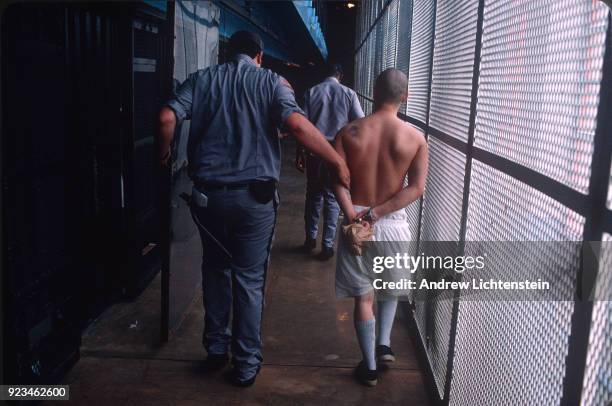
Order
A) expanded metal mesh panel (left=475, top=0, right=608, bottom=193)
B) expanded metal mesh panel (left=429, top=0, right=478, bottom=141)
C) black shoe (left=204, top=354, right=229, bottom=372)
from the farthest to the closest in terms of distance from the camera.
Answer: black shoe (left=204, top=354, right=229, bottom=372)
expanded metal mesh panel (left=429, top=0, right=478, bottom=141)
expanded metal mesh panel (left=475, top=0, right=608, bottom=193)

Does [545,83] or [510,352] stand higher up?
[545,83]

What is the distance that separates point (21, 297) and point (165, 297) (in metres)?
0.98

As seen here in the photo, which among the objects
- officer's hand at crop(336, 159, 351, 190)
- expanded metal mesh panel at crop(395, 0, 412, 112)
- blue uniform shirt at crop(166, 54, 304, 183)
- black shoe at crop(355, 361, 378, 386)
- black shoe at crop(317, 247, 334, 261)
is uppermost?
expanded metal mesh panel at crop(395, 0, 412, 112)

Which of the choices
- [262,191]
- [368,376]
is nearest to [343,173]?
[262,191]

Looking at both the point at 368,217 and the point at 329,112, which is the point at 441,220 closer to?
the point at 368,217

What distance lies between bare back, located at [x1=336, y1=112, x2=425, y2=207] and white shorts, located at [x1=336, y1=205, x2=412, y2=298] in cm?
13

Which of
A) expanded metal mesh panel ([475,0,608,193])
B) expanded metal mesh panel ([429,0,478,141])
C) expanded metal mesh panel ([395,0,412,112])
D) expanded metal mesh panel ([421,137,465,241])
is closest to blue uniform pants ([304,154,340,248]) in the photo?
expanded metal mesh panel ([395,0,412,112])

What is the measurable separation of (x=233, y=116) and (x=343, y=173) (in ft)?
2.33

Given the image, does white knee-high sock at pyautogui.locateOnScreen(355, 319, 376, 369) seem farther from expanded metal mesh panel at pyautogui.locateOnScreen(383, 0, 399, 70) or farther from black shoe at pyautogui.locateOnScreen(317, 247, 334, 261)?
expanded metal mesh panel at pyautogui.locateOnScreen(383, 0, 399, 70)

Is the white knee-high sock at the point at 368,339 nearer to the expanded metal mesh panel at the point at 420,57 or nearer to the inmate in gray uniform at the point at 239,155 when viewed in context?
the inmate in gray uniform at the point at 239,155

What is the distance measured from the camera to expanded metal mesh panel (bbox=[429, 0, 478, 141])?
275cm

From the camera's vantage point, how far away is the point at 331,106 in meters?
5.89

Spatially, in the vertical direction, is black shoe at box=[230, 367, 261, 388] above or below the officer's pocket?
below

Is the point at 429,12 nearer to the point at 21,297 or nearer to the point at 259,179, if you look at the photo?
the point at 259,179
